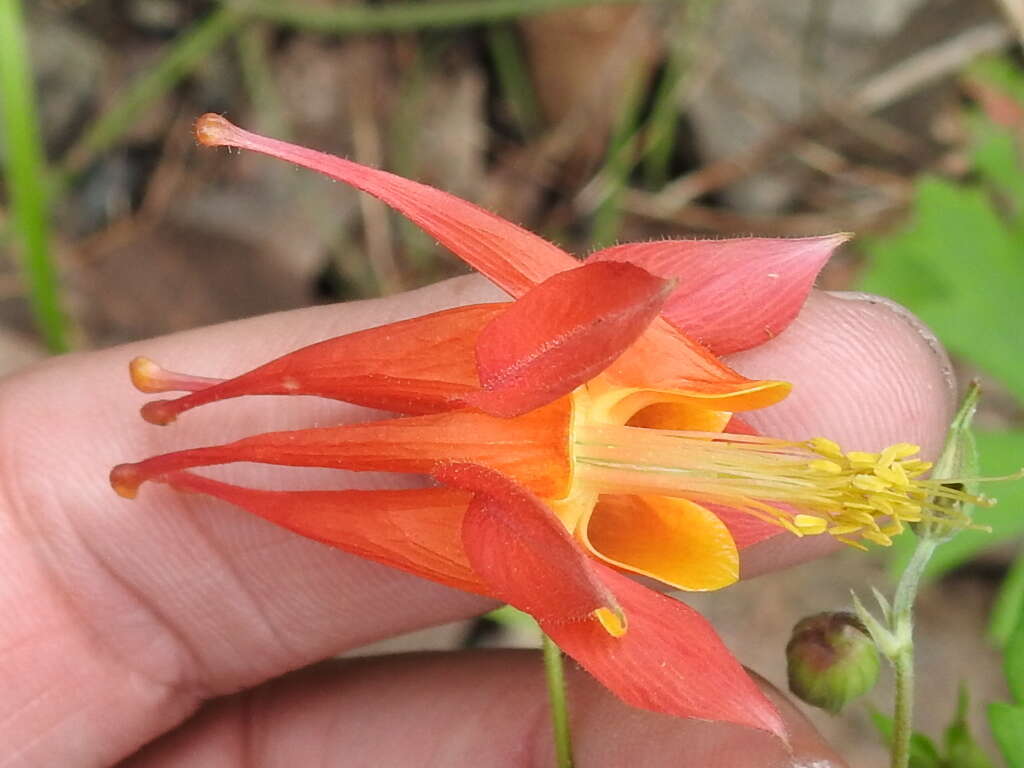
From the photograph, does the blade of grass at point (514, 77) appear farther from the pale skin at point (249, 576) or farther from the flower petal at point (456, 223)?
the flower petal at point (456, 223)

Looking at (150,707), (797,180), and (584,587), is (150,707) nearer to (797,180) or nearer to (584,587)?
(584,587)

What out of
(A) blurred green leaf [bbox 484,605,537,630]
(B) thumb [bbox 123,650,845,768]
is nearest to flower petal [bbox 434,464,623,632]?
(B) thumb [bbox 123,650,845,768]

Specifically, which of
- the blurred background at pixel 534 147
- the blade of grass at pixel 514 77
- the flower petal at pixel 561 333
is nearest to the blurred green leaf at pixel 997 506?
the blurred background at pixel 534 147

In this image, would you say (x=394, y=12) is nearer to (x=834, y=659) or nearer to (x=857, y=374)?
(x=857, y=374)

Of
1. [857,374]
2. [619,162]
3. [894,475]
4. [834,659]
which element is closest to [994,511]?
[857,374]

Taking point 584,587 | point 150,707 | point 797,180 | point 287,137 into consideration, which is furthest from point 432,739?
point 797,180

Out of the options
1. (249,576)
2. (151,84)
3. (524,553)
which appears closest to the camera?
(524,553)

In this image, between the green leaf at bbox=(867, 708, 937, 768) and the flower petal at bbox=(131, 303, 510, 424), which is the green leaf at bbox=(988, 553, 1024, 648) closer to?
the green leaf at bbox=(867, 708, 937, 768)
